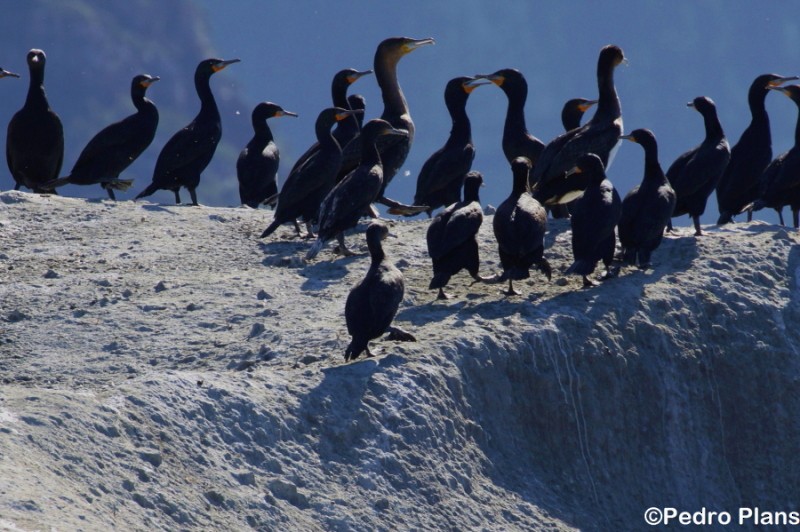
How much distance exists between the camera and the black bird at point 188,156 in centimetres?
1619

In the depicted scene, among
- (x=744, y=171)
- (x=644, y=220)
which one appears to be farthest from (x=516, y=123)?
(x=644, y=220)

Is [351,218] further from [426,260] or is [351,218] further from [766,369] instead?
[766,369]

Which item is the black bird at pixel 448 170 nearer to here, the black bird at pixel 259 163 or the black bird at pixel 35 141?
the black bird at pixel 259 163

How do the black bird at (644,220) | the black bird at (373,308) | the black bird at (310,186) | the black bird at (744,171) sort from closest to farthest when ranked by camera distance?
the black bird at (373,308) → the black bird at (644,220) → the black bird at (310,186) → the black bird at (744,171)

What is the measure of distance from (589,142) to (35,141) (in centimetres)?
669

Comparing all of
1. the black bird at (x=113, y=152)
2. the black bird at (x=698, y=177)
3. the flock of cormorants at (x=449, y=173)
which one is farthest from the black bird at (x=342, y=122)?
the black bird at (x=698, y=177)

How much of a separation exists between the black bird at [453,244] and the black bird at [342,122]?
10.5ft

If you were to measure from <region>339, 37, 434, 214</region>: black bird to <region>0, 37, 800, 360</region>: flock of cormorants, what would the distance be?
0.02 metres

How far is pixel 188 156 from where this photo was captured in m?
16.3

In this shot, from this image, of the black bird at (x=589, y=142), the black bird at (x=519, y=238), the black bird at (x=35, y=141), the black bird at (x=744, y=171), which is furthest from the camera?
the black bird at (x=35, y=141)

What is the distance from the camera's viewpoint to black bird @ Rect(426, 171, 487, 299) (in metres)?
12.0

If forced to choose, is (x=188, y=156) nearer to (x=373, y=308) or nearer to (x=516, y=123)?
(x=516, y=123)

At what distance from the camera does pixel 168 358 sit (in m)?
10.9

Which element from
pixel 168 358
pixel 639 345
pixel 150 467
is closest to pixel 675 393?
pixel 639 345
